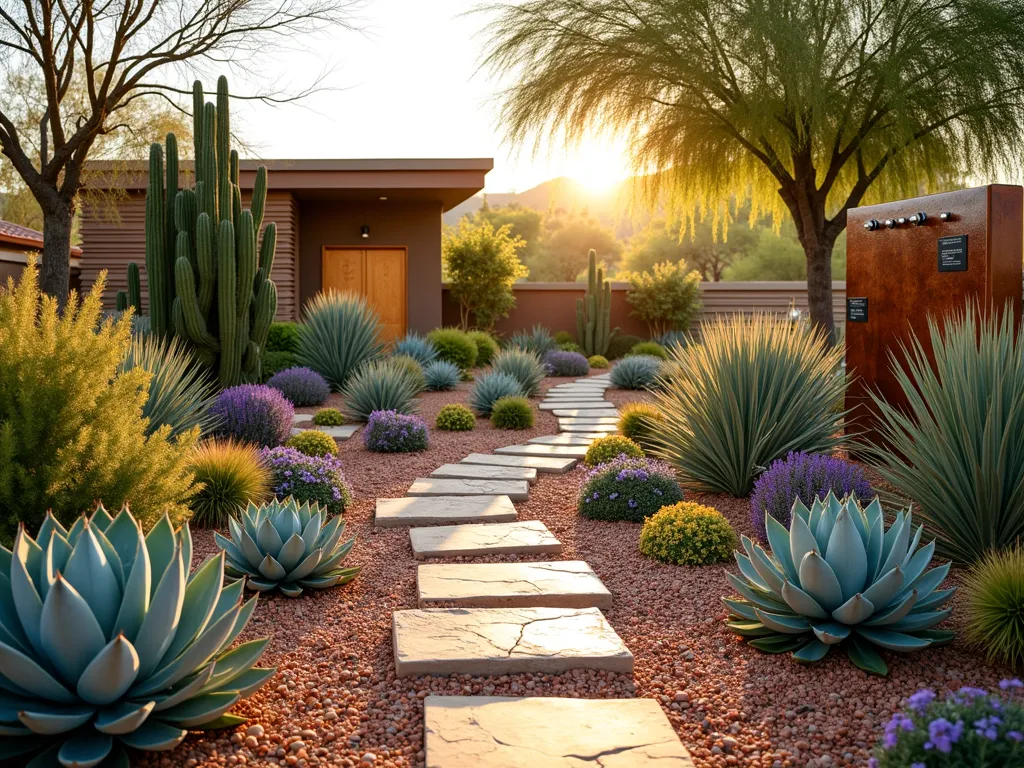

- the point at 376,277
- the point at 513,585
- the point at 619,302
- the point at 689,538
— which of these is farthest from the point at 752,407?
the point at 619,302

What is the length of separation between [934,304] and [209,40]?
13.7m

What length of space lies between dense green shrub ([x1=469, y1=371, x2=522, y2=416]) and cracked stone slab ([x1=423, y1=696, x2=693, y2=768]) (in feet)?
24.0

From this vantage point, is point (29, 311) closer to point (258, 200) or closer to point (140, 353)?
point (140, 353)

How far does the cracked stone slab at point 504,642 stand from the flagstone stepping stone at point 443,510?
1.63m

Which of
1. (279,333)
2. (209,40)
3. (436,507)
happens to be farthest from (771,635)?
(209,40)

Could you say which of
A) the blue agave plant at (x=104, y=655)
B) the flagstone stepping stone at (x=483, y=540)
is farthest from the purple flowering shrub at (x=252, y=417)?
the blue agave plant at (x=104, y=655)

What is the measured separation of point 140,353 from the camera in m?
5.82

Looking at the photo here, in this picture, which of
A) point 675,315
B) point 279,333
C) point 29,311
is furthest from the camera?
point 675,315

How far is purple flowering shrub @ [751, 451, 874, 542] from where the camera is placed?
15.4 ft

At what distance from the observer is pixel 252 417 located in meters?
7.06

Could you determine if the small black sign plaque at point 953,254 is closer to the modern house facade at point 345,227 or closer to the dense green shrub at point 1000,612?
the dense green shrub at point 1000,612

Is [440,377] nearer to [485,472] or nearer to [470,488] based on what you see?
[485,472]

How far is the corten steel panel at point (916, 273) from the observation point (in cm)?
535

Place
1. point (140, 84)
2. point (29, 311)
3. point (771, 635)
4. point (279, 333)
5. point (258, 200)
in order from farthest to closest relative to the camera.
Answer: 1. point (140, 84)
2. point (279, 333)
3. point (258, 200)
4. point (29, 311)
5. point (771, 635)
